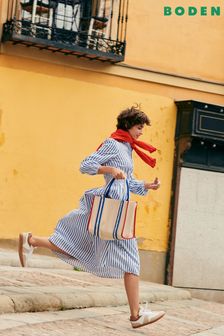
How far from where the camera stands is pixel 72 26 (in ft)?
51.2

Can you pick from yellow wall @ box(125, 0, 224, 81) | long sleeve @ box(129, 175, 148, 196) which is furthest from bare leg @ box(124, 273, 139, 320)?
yellow wall @ box(125, 0, 224, 81)

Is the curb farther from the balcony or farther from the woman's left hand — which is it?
the balcony

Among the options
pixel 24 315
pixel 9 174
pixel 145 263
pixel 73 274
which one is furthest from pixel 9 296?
→ pixel 145 263

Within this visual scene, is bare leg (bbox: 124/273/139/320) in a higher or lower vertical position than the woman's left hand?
lower

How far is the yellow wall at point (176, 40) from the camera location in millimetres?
16281

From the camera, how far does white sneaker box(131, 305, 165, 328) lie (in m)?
7.41

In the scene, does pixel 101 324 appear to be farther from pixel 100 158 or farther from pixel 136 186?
pixel 100 158

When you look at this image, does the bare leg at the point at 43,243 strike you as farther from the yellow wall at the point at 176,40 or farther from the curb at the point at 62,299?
the yellow wall at the point at 176,40

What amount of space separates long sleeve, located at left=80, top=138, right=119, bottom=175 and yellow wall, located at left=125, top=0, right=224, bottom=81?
8694mm

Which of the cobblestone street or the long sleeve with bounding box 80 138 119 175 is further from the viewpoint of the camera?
the long sleeve with bounding box 80 138 119 175

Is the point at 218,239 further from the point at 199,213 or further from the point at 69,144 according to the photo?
the point at 69,144

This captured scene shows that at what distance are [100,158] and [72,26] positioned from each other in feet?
27.6

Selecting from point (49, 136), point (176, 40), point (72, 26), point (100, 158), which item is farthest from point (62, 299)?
point (176, 40)

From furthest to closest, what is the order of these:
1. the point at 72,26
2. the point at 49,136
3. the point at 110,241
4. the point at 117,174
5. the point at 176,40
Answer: the point at 176,40 < the point at 72,26 < the point at 49,136 < the point at 110,241 < the point at 117,174
